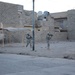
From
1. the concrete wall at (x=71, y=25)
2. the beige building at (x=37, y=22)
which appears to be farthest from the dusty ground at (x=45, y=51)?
the concrete wall at (x=71, y=25)

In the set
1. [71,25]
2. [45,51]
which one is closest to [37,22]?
[71,25]

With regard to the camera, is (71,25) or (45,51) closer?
(45,51)

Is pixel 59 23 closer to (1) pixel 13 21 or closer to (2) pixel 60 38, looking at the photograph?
(2) pixel 60 38

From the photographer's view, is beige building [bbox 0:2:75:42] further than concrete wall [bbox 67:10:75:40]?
No

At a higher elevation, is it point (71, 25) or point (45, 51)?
point (71, 25)

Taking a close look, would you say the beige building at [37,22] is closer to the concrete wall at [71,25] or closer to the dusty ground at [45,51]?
the concrete wall at [71,25]

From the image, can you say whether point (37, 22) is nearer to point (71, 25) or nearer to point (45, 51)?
point (71, 25)

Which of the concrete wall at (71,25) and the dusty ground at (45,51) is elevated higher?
the concrete wall at (71,25)

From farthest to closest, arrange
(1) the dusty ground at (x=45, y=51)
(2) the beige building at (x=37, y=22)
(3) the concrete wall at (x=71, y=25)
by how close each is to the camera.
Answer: (3) the concrete wall at (x=71, y=25) → (2) the beige building at (x=37, y=22) → (1) the dusty ground at (x=45, y=51)

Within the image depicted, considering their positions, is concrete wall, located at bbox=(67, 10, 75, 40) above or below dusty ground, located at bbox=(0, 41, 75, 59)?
above

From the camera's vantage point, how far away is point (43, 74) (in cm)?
1102

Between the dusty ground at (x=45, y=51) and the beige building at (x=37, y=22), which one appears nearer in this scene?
the dusty ground at (x=45, y=51)

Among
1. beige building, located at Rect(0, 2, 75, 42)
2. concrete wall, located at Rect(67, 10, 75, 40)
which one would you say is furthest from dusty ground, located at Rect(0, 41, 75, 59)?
concrete wall, located at Rect(67, 10, 75, 40)

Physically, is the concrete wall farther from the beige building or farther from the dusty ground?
the dusty ground
